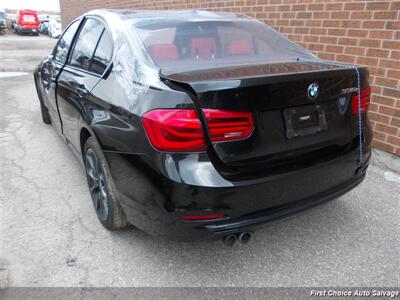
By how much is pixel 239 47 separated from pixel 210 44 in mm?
251

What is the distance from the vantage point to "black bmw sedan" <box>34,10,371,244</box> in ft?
6.02

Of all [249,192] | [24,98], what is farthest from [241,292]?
[24,98]

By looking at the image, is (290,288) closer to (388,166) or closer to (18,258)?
(18,258)

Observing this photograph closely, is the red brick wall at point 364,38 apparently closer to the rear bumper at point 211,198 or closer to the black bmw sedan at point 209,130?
the black bmw sedan at point 209,130

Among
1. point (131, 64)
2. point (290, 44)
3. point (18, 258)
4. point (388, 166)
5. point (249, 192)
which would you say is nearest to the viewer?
point (249, 192)

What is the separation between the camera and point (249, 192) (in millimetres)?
1909

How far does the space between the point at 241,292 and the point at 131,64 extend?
1608 mm

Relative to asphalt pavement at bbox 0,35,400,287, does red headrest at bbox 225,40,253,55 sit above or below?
above

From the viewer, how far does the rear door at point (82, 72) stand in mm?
2688

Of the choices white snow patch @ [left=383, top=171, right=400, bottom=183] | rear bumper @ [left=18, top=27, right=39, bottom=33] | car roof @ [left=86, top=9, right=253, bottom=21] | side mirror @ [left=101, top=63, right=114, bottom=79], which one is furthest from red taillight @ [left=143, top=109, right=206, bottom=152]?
rear bumper @ [left=18, top=27, right=39, bottom=33]

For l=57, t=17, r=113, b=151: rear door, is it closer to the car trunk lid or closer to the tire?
the tire

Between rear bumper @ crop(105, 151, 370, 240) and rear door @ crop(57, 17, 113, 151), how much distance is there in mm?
783

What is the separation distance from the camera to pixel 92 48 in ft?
9.68

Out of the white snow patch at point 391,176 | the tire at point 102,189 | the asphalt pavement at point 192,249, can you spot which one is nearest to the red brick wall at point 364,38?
the white snow patch at point 391,176
